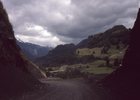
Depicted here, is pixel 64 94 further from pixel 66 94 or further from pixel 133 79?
pixel 133 79

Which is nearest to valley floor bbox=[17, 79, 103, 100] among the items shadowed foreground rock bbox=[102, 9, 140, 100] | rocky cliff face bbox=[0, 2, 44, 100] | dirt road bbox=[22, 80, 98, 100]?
dirt road bbox=[22, 80, 98, 100]

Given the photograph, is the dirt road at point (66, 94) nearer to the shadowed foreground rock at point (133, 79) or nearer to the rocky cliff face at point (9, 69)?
the rocky cliff face at point (9, 69)

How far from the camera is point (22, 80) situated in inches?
2469

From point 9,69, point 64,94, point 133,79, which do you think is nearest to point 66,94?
point 64,94

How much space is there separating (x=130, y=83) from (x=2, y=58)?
895 inches

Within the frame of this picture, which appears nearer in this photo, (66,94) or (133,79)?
(133,79)

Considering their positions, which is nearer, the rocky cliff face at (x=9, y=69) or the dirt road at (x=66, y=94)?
the dirt road at (x=66, y=94)

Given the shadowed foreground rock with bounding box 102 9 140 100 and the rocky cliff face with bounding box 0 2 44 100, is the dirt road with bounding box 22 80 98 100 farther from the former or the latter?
the shadowed foreground rock with bounding box 102 9 140 100

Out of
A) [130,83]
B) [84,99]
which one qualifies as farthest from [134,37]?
[84,99]

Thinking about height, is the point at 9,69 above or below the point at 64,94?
above

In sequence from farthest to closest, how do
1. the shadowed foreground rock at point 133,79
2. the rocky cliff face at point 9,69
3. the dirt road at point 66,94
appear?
the rocky cliff face at point 9,69
the dirt road at point 66,94
the shadowed foreground rock at point 133,79

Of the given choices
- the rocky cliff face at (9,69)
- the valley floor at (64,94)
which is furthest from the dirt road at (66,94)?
the rocky cliff face at (9,69)

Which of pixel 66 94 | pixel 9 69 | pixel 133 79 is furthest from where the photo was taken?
pixel 9 69

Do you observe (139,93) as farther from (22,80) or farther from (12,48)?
(12,48)
